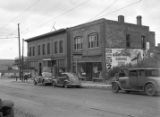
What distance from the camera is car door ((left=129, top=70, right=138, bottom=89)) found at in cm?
1819

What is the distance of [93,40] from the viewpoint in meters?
33.9

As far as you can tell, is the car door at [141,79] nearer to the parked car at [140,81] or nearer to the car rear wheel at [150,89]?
the parked car at [140,81]

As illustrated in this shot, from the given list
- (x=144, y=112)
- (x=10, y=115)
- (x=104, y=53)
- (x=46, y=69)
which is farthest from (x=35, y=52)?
(x=10, y=115)

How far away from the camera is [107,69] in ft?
105

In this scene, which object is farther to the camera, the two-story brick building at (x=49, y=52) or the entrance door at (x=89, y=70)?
the two-story brick building at (x=49, y=52)

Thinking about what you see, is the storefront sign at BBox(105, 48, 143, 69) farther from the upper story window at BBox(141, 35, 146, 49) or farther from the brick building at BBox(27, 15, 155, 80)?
the upper story window at BBox(141, 35, 146, 49)

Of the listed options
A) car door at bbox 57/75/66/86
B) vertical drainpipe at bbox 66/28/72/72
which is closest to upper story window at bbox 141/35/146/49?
vertical drainpipe at bbox 66/28/72/72

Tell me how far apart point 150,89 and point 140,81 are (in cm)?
101

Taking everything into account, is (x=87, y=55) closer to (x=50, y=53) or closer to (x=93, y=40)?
(x=93, y=40)

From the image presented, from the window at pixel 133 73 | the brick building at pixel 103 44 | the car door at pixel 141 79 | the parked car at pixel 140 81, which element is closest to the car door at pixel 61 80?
→ the brick building at pixel 103 44

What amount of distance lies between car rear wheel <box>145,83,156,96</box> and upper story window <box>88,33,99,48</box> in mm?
16526

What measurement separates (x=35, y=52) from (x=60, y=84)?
22.6 metres

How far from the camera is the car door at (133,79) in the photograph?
18.2 metres

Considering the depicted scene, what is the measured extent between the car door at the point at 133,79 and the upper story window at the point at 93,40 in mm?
15003
